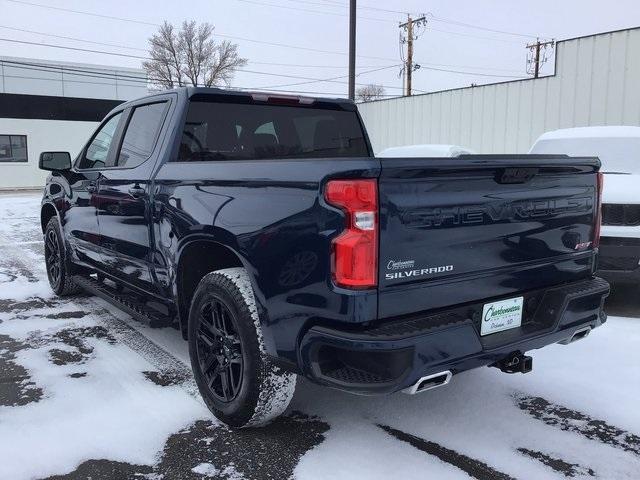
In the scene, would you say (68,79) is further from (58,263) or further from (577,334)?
(577,334)

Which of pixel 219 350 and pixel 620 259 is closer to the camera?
pixel 219 350

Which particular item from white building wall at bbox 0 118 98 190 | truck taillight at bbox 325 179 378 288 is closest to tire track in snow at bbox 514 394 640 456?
truck taillight at bbox 325 179 378 288

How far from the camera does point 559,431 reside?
3189 mm

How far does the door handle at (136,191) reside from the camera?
12.8 feet

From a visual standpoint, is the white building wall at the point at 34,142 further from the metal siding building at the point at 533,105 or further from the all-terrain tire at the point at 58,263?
the all-terrain tire at the point at 58,263

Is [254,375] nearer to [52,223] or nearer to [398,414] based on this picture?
[398,414]

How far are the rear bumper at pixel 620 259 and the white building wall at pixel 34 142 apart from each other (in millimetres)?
29700

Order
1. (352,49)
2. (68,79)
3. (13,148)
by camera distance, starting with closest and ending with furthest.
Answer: (352,49)
(13,148)
(68,79)

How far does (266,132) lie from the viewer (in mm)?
4309

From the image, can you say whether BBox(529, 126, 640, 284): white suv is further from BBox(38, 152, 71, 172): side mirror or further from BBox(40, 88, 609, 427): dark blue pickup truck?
BBox(38, 152, 71, 172): side mirror

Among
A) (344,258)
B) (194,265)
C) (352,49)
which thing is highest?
(352,49)

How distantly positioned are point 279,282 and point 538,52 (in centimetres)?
6015

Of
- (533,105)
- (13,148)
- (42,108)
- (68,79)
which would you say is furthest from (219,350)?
(68,79)

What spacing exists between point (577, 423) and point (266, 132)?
2801mm
